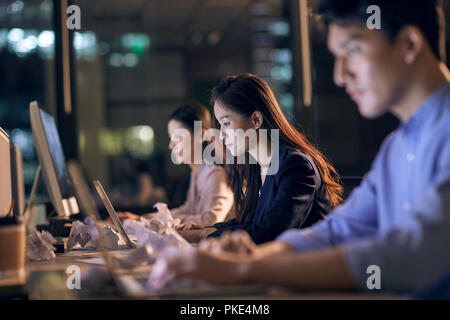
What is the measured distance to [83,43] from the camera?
332 inches

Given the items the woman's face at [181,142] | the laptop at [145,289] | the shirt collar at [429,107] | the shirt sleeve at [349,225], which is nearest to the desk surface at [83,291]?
the laptop at [145,289]

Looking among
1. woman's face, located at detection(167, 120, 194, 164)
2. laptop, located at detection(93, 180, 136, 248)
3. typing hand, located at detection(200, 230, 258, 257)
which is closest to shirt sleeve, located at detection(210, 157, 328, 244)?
laptop, located at detection(93, 180, 136, 248)

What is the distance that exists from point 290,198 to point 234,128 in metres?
0.42

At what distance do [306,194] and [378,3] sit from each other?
87cm

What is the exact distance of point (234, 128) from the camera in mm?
2008

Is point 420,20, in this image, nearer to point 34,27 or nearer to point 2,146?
point 2,146

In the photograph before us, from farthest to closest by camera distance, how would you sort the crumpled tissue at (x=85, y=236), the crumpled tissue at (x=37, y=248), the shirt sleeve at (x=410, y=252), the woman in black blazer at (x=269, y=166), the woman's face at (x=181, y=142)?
the woman's face at (x=181, y=142)
the crumpled tissue at (x=85, y=236)
the woman in black blazer at (x=269, y=166)
the crumpled tissue at (x=37, y=248)
the shirt sleeve at (x=410, y=252)

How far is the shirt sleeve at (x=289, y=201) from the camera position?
1657 mm

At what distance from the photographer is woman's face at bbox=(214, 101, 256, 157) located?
1990 millimetres

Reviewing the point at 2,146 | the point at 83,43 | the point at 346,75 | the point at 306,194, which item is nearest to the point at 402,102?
the point at 346,75

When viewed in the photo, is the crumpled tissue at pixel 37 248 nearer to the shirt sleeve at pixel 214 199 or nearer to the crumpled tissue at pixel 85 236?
the crumpled tissue at pixel 85 236

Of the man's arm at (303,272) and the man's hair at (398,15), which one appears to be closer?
the man's arm at (303,272)

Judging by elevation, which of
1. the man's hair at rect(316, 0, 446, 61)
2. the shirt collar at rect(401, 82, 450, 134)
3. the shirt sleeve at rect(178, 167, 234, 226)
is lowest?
the shirt sleeve at rect(178, 167, 234, 226)

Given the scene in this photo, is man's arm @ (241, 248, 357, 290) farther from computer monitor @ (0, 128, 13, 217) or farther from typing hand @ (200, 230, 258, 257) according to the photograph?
computer monitor @ (0, 128, 13, 217)
